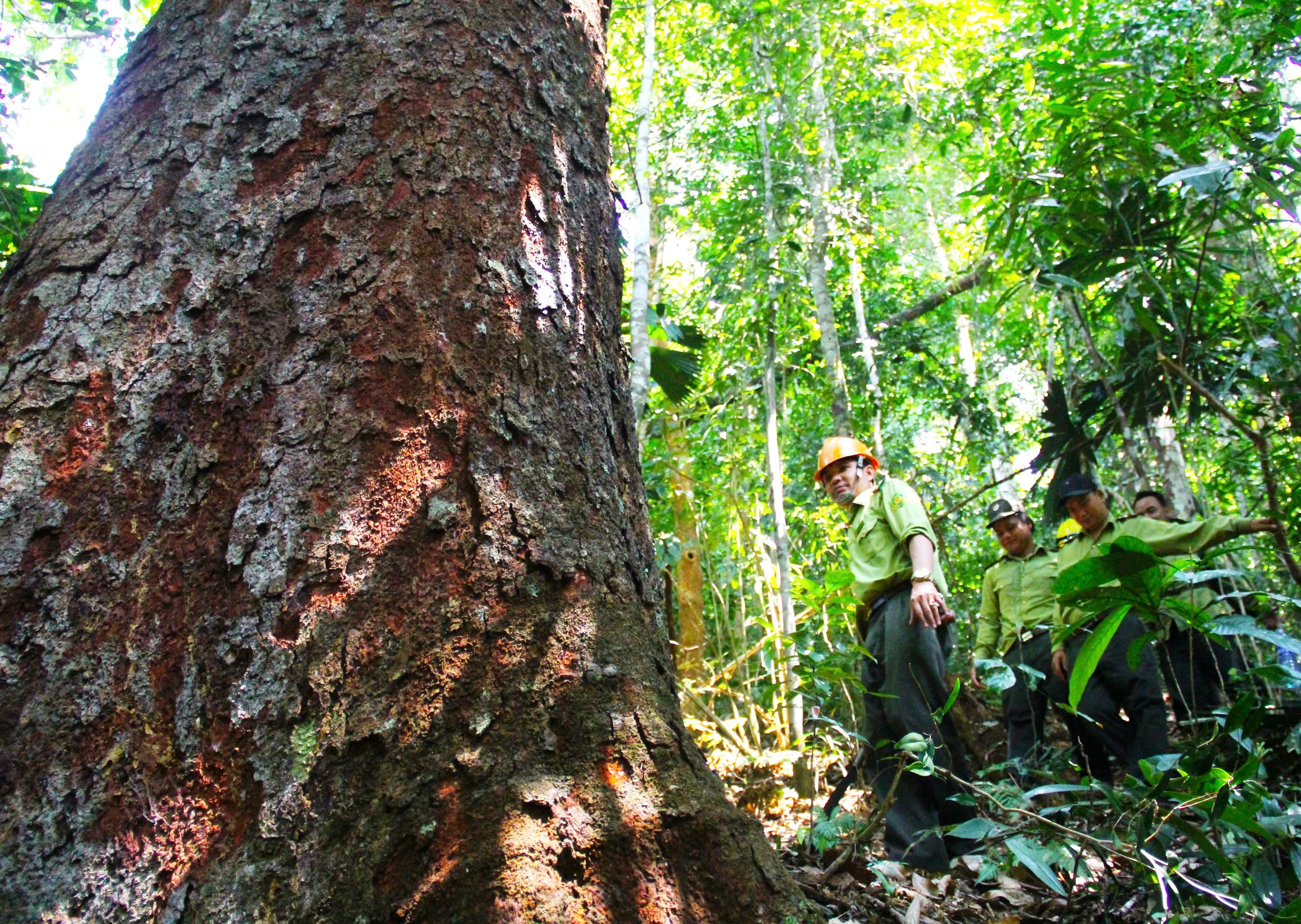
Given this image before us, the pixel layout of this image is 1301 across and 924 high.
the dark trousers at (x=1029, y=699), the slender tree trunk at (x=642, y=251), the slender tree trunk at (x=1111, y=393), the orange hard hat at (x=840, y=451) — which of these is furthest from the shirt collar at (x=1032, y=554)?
the slender tree trunk at (x=642, y=251)

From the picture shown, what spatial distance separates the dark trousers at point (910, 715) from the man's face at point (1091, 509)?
1300 mm

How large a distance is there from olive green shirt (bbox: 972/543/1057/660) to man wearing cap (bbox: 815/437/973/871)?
4.18 feet

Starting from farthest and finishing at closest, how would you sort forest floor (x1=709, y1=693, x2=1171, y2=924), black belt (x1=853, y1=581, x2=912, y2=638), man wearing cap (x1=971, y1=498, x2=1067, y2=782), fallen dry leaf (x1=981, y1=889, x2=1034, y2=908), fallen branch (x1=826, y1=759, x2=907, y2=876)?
man wearing cap (x1=971, y1=498, x2=1067, y2=782) < black belt (x1=853, y1=581, x2=912, y2=638) < fallen dry leaf (x1=981, y1=889, x2=1034, y2=908) < fallen branch (x1=826, y1=759, x2=907, y2=876) < forest floor (x1=709, y1=693, x2=1171, y2=924)

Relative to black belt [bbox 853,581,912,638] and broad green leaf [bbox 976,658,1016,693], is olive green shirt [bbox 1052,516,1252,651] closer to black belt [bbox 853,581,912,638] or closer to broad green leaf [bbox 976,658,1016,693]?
black belt [bbox 853,581,912,638]

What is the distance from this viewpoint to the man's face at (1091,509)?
13.9 feet

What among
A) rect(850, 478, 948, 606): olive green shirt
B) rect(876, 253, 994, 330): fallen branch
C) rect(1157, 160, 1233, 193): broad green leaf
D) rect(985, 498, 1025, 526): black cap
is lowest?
rect(850, 478, 948, 606): olive green shirt

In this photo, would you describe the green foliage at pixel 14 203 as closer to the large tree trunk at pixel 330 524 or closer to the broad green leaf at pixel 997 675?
the large tree trunk at pixel 330 524

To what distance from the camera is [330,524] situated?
1120 mm

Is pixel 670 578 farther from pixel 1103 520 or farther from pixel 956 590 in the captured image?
pixel 956 590

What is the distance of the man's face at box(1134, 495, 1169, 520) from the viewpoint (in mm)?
4930

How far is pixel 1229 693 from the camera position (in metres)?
4.40

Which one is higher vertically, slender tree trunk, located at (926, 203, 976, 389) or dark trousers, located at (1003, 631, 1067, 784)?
slender tree trunk, located at (926, 203, 976, 389)

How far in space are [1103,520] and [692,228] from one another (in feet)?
24.5

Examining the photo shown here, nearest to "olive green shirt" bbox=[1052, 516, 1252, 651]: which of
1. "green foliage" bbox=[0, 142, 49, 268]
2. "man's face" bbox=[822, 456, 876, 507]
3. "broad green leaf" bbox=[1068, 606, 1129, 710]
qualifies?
"man's face" bbox=[822, 456, 876, 507]
